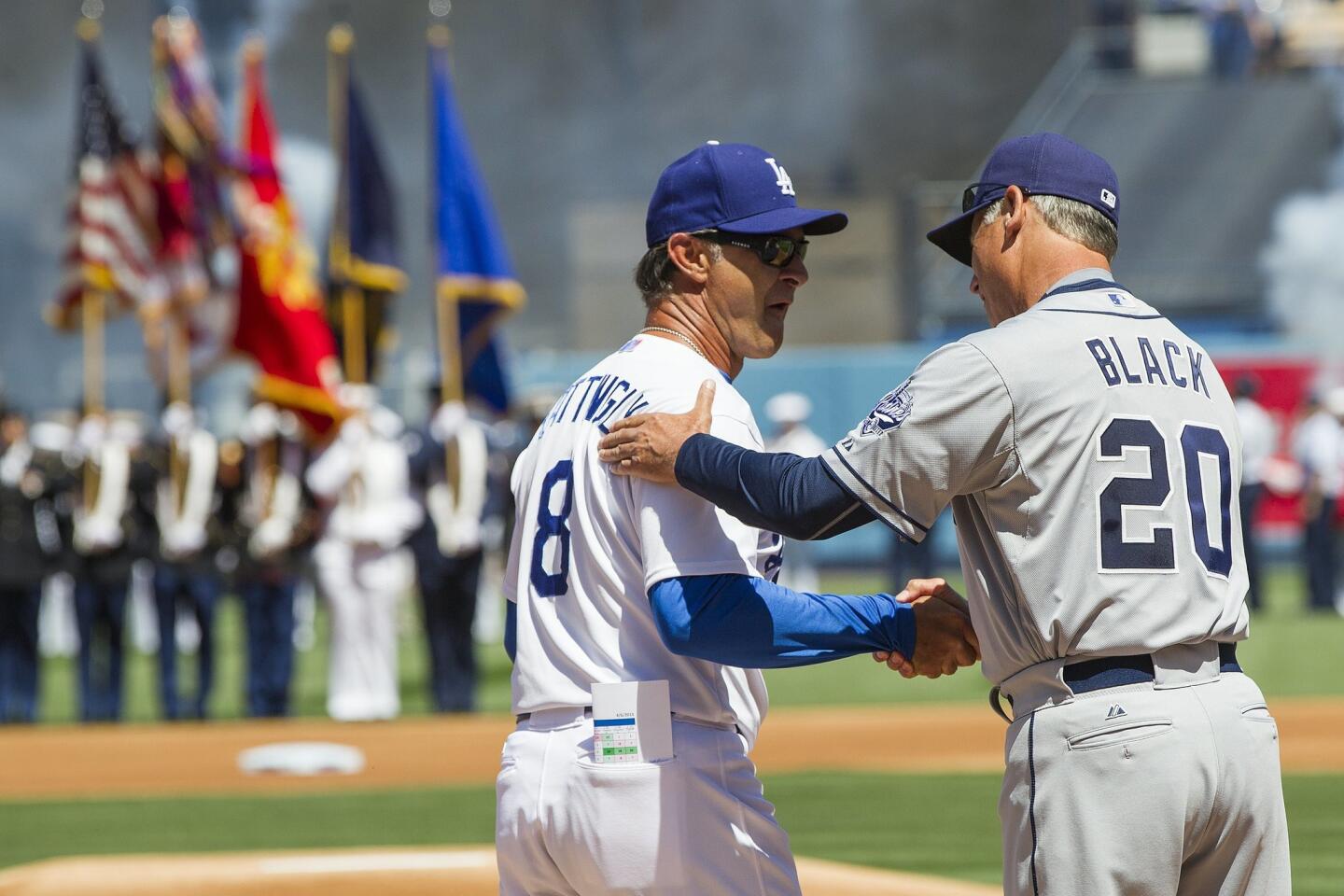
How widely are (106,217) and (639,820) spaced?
1289cm

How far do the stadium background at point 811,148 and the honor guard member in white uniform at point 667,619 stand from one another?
13.6 m

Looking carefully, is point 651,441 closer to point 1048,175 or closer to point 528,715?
point 528,715

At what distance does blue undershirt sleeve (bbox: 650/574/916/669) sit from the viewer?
9.80ft

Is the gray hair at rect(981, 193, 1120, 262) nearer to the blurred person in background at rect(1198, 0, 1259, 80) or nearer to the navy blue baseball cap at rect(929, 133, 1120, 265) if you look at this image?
the navy blue baseball cap at rect(929, 133, 1120, 265)

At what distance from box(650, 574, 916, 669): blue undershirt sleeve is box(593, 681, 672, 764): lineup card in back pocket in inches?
4.3

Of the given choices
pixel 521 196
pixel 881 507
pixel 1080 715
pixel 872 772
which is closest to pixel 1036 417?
pixel 881 507

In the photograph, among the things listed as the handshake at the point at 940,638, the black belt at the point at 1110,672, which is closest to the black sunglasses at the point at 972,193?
the handshake at the point at 940,638

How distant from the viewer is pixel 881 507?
3049 millimetres

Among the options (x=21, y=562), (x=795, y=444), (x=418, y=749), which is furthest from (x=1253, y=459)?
(x=21, y=562)

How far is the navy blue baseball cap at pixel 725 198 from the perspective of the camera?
327cm

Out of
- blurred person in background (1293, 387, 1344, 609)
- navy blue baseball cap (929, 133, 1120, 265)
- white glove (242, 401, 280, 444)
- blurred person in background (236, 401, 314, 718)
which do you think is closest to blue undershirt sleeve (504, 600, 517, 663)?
navy blue baseball cap (929, 133, 1120, 265)

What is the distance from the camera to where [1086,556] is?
9.80 ft

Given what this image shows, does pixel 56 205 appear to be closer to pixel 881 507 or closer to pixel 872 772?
pixel 872 772

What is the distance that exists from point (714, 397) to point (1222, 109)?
27.2m
